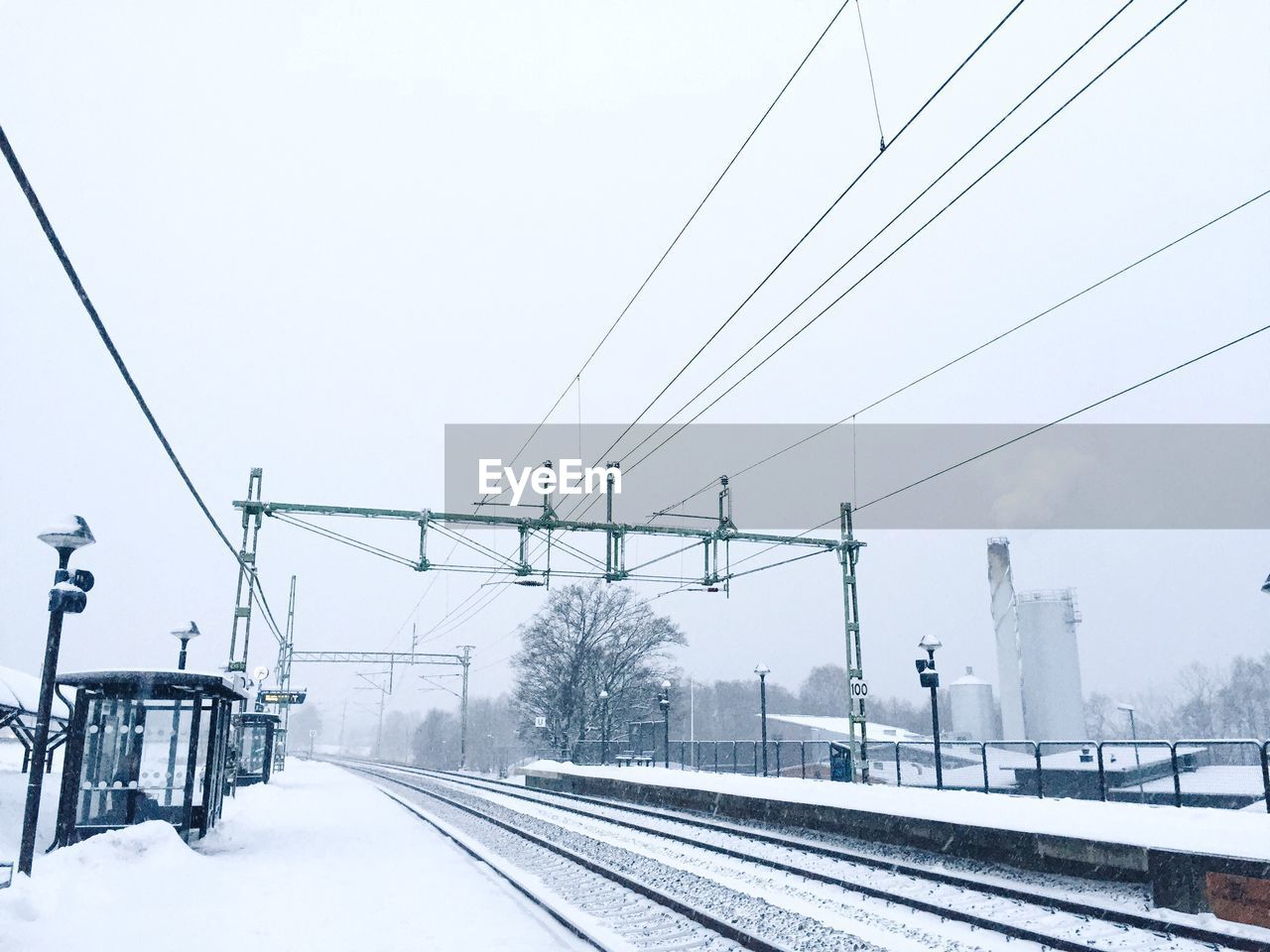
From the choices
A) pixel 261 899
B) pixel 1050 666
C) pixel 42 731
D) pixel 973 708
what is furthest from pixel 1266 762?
pixel 973 708

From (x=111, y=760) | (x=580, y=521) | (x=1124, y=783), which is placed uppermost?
(x=580, y=521)

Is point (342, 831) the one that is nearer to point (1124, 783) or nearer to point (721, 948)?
point (721, 948)

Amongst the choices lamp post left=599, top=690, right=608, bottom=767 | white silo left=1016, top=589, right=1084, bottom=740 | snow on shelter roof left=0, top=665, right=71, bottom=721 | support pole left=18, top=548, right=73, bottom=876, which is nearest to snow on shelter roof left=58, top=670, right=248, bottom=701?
support pole left=18, top=548, right=73, bottom=876

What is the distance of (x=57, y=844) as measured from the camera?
42.9ft

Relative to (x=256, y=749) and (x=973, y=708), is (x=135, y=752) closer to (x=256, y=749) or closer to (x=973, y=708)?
(x=256, y=749)

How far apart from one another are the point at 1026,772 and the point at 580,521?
78.3 feet

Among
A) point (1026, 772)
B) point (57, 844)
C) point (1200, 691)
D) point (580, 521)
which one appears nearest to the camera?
point (57, 844)

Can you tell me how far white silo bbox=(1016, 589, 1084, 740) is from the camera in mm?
61906

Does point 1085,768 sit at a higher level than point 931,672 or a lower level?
lower

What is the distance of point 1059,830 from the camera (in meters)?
11.2

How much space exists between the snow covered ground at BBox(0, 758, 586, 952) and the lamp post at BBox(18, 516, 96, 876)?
0.58 m

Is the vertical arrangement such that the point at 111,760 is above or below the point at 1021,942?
above

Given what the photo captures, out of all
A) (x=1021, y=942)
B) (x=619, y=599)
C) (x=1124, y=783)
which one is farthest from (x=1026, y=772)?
(x=1021, y=942)

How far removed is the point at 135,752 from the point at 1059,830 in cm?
1258
